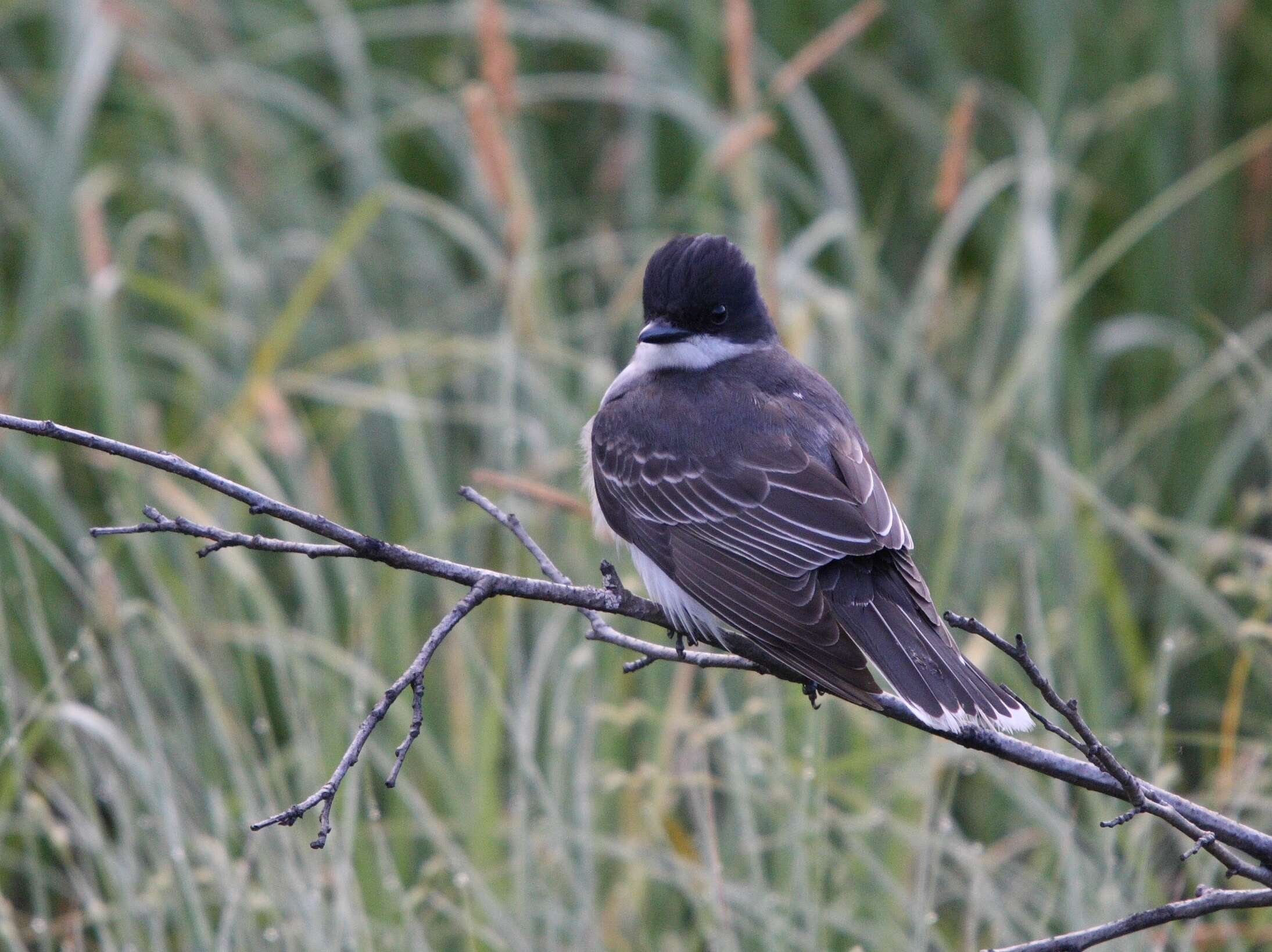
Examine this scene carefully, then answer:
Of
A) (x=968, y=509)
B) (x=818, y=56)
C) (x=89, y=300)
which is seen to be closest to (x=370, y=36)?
(x=89, y=300)

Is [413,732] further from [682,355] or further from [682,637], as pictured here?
[682,355]

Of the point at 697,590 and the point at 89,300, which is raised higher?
the point at 89,300

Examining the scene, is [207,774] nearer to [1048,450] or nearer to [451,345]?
[451,345]

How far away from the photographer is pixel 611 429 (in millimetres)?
3703

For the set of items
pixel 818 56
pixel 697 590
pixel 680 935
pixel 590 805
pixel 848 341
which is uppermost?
pixel 818 56

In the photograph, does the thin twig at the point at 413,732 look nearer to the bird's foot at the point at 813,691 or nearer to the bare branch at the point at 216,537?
the bare branch at the point at 216,537

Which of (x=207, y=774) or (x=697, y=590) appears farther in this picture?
(x=207, y=774)

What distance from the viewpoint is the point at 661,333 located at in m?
3.78

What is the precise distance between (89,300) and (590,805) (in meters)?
2.39

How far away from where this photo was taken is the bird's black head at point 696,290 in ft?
12.5

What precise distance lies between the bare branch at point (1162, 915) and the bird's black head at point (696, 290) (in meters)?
2.04

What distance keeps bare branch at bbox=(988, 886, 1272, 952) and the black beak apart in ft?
6.66

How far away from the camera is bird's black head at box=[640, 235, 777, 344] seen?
3.81m

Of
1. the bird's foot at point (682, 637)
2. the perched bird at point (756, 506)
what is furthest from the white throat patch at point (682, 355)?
the bird's foot at point (682, 637)
